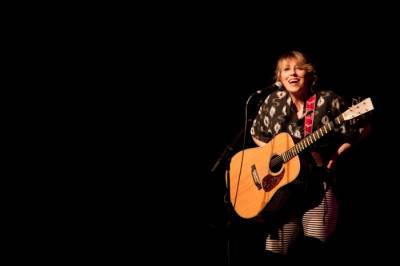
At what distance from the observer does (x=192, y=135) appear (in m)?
3.22

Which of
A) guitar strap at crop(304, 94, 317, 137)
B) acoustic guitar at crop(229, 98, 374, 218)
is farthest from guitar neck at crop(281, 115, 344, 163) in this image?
guitar strap at crop(304, 94, 317, 137)

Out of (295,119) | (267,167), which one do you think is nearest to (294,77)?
(295,119)

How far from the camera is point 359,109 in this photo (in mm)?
1761

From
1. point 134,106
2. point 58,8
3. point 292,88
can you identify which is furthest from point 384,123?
point 58,8

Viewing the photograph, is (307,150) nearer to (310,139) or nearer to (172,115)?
(310,139)

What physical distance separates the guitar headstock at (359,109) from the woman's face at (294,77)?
471 millimetres

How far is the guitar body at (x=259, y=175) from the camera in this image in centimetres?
206

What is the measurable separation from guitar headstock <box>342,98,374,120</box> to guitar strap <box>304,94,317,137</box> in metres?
0.28

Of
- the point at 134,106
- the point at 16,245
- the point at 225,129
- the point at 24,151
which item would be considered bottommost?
the point at 16,245

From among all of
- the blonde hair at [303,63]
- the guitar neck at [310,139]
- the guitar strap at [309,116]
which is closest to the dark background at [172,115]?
the blonde hair at [303,63]

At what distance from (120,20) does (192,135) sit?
122 cm

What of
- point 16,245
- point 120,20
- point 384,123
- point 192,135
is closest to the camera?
point 384,123

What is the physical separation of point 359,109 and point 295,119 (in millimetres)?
484

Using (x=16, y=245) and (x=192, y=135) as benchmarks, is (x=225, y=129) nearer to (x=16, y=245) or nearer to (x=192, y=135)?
(x=192, y=135)
